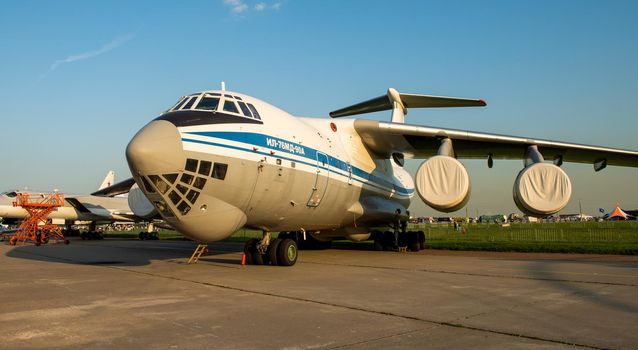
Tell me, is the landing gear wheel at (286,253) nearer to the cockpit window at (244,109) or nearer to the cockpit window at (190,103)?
the cockpit window at (244,109)

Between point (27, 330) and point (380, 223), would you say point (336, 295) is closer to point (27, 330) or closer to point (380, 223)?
point (27, 330)

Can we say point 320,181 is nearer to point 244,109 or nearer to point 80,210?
point 244,109

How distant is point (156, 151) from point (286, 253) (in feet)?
15.0

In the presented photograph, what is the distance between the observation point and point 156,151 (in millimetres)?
8117

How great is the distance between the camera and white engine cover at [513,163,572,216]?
439 inches

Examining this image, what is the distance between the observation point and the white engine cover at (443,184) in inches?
449

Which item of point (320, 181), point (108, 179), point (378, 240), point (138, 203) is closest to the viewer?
point (320, 181)

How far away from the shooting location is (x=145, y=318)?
548 cm

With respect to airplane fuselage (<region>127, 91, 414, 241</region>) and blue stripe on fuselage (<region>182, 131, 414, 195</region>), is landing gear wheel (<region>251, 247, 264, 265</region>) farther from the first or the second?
blue stripe on fuselage (<region>182, 131, 414, 195</region>)

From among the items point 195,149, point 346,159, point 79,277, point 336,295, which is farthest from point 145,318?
point 346,159

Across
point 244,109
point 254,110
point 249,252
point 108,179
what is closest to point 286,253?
point 249,252

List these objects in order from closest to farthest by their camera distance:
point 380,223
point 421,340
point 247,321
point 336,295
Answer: point 421,340
point 247,321
point 336,295
point 380,223

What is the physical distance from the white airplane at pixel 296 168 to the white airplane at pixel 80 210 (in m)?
21.1

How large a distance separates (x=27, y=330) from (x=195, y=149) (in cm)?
422
